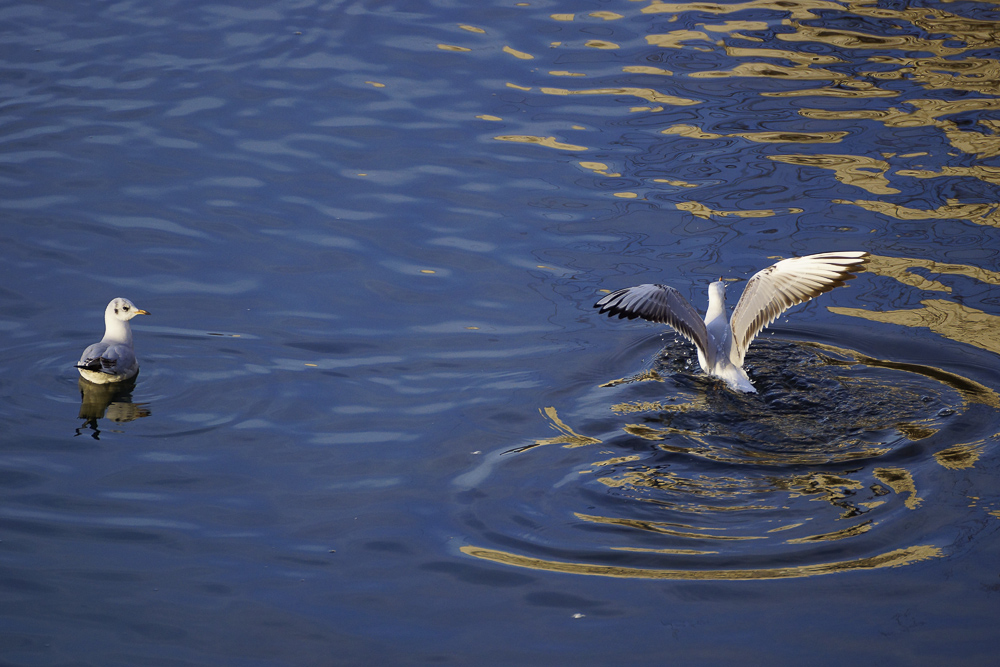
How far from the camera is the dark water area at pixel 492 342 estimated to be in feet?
16.9

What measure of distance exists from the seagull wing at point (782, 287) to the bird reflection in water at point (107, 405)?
4076 millimetres

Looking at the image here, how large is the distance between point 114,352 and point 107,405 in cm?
37

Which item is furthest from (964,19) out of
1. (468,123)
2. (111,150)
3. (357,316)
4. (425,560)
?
(425,560)

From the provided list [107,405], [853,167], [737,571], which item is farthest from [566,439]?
[853,167]

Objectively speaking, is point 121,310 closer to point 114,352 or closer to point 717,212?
point 114,352

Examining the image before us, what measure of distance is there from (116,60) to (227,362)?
20.9ft

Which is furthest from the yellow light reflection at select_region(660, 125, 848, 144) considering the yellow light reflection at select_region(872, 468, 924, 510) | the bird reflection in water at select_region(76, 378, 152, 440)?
the bird reflection in water at select_region(76, 378, 152, 440)

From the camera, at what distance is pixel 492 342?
24.8ft

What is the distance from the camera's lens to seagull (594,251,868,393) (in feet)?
23.3

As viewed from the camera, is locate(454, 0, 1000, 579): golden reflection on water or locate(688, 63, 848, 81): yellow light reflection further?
locate(688, 63, 848, 81): yellow light reflection

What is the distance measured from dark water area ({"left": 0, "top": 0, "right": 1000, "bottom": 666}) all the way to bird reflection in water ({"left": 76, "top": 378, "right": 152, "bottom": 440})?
3 centimetres

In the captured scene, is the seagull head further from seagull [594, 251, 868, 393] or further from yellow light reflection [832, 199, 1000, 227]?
yellow light reflection [832, 199, 1000, 227]

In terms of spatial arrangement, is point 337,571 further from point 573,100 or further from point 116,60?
point 116,60

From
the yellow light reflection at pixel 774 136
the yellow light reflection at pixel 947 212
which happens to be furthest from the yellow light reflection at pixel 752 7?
the yellow light reflection at pixel 947 212
